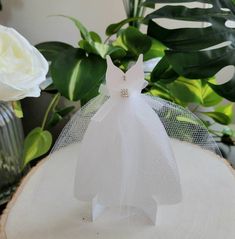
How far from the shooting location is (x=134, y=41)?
674 millimetres

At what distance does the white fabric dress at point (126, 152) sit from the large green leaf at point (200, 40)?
0.14 m

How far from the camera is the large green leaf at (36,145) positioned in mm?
646

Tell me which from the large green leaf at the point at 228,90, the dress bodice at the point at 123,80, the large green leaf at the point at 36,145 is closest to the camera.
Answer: the dress bodice at the point at 123,80

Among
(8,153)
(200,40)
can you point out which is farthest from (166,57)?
(8,153)

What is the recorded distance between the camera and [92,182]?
17.7 inches

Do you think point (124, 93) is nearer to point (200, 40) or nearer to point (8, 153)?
point (200, 40)

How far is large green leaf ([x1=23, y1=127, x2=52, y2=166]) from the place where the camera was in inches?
25.5

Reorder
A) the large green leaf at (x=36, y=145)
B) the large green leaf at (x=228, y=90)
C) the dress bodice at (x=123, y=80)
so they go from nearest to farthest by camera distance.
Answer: the dress bodice at (x=123, y=80)
the large green leaf at (x=228, y=90)
the large green leaf at (x=36, y=145)

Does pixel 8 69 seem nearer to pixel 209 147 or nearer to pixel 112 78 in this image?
pixel 112 78

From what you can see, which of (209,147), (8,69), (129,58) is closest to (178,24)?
(129,58)

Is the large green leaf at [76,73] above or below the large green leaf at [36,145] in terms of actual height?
above

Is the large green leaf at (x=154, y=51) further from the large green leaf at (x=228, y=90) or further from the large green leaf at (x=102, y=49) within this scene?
the large green leaf at (x=228, y=90)

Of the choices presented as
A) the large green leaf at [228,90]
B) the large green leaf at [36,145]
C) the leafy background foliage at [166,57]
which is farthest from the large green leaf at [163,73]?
the large green leaf at [36,145]

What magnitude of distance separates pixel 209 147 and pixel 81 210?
23 cm
